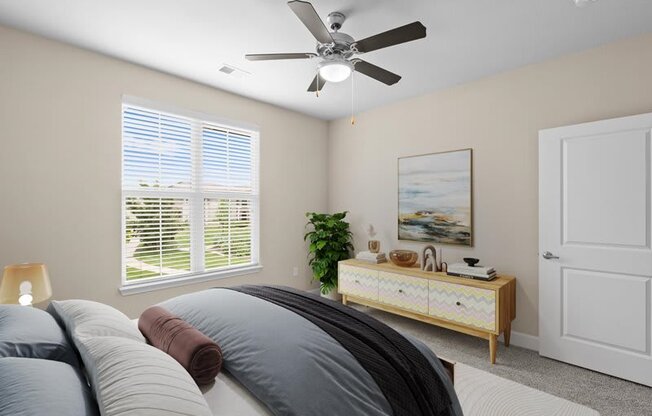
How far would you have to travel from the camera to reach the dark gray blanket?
1091 millimetres

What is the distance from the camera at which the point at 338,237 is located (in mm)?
4316

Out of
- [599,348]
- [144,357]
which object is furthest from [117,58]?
[599,348]

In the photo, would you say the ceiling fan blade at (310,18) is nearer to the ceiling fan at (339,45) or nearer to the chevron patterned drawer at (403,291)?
the ceiling fan at (339,45)

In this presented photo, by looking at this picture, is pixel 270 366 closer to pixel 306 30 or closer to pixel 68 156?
pixel 306 30

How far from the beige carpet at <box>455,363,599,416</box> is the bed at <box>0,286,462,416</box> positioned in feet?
3.26

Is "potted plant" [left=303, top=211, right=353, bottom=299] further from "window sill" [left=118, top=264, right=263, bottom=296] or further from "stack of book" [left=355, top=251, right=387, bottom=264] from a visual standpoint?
"window sill" [left=118, top=264, right=263, bottom=296]

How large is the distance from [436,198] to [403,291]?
1.12 metres

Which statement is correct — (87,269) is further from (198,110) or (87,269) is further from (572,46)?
(572,46)

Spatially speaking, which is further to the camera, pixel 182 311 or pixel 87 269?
pixel 87 269

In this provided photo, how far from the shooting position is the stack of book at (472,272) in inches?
116

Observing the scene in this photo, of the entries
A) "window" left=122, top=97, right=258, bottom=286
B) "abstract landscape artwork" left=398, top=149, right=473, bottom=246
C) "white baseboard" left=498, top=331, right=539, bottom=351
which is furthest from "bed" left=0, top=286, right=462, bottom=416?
"abstract landscape artwork" left=398, top=149, right=473, bottom=246

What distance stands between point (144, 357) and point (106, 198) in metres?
2.30

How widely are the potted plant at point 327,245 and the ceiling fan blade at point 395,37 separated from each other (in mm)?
2533

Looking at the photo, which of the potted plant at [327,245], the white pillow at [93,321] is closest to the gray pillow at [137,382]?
the white pillow at [93,321]
